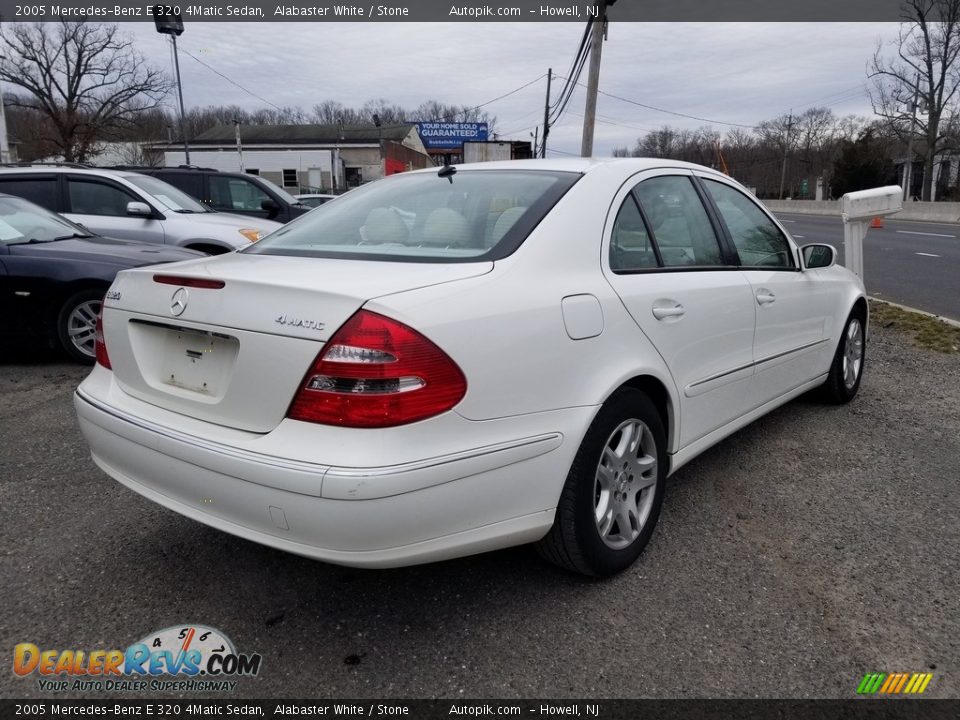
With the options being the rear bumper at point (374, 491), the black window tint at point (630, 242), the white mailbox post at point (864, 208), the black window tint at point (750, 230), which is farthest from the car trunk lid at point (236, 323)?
the white mailbox post at point (864, 208)

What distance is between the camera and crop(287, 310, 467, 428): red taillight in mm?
1990

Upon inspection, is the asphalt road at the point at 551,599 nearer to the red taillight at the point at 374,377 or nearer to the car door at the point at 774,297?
the car door at the point at 774,297

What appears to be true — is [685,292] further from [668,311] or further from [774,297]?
[774,297]

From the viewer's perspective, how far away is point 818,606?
2.58 m

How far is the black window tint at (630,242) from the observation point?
2773mm

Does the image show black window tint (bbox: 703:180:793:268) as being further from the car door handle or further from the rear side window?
the rear side window

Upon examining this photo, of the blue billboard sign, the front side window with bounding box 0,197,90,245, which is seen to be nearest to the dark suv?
the front side window with bounding box 0,197,90,245

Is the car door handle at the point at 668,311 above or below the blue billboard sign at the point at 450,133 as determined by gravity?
below

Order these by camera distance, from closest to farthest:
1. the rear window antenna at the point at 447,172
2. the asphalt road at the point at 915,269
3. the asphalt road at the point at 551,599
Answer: the asphalt road at the point at 551,599, the rear window antenna at the point at 447,172, the asphalt road at the point at 915,269

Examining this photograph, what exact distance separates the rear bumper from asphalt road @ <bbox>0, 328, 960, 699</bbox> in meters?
0.39

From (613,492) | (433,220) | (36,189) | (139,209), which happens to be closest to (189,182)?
(36,189)

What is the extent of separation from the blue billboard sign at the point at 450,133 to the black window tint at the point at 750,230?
225 feet

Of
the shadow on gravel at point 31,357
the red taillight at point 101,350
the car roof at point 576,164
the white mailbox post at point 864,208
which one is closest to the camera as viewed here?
the red taillight at point 101,350

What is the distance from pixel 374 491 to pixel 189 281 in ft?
3.33
